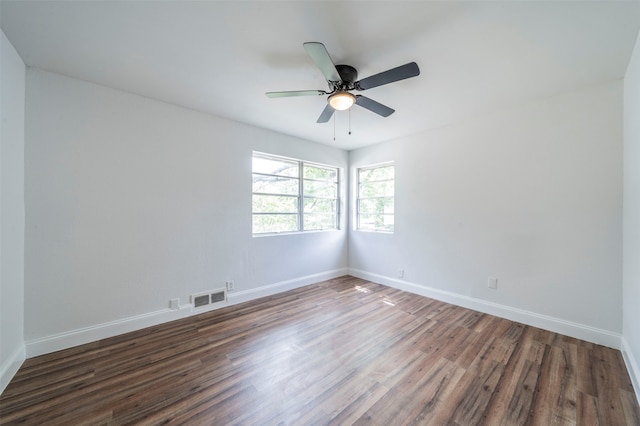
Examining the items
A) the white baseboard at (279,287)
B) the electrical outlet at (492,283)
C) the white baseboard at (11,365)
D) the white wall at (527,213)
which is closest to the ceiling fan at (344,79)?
the white wall at (527,213)

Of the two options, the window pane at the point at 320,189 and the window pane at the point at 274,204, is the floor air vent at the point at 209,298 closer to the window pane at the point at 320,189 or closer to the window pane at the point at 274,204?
the window pane at the point at 274,204

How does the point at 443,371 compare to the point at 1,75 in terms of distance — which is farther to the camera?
the point at 443,371

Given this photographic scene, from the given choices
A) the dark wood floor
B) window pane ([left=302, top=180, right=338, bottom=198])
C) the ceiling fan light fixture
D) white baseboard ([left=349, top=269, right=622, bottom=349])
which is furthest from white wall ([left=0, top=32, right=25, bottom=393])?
white baseboard ([left=349, top=269, right=622, bottom=349])

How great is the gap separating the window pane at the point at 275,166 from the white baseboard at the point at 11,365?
2.94m

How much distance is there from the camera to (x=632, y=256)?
2037 mm

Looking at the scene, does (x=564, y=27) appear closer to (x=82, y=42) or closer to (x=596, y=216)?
(x=596, y=216)

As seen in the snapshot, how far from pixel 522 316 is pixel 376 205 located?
2599mm

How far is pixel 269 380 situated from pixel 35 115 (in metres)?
3.15

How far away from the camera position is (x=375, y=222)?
4.68 m

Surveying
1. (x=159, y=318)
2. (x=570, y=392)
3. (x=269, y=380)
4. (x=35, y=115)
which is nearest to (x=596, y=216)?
(x=570, y=392)

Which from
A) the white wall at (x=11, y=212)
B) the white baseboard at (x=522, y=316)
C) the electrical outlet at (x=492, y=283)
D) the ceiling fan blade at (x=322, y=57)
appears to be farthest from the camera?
the electrical outlet at (x=492, y=283)

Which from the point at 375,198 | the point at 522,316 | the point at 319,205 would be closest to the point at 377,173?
the point at 375,198

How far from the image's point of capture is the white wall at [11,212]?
5.99ft

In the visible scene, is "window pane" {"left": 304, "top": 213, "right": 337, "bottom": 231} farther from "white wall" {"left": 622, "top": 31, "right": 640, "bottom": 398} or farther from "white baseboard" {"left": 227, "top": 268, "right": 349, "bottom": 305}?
"white wall" {"left": 622, "top": 31, "right": 640, "bottom": 398}
